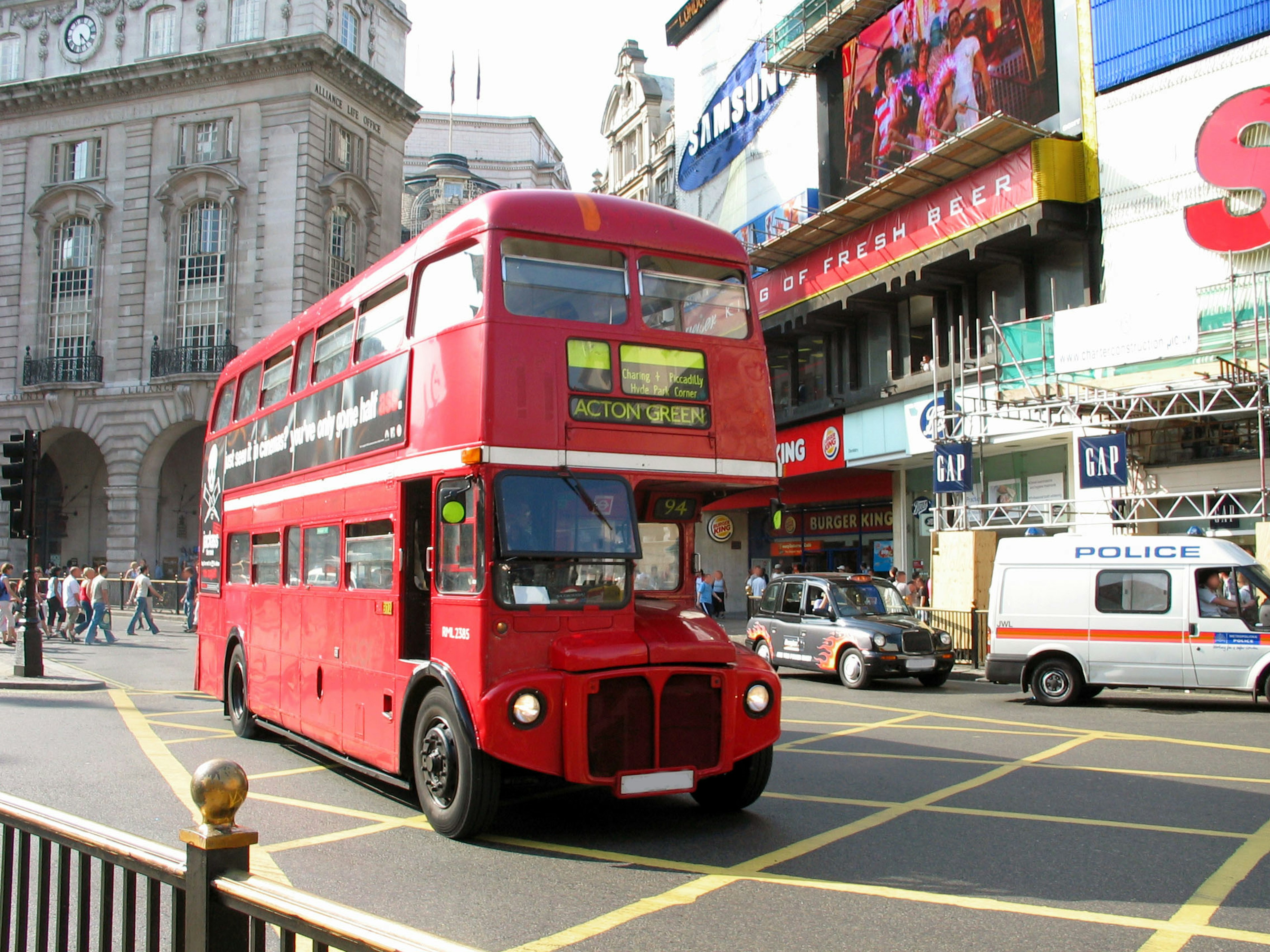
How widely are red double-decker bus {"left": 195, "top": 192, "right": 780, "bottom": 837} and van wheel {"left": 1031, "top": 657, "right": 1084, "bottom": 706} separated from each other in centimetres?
818

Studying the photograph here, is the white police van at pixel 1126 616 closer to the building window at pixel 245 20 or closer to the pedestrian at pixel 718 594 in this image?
the pedestrian at pixel 718 594

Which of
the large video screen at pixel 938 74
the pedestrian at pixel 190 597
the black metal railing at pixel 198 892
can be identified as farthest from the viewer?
the pedestrian at pixel 190 597

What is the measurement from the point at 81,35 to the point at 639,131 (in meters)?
22.9

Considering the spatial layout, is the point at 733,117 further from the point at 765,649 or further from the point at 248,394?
the point at 248,394

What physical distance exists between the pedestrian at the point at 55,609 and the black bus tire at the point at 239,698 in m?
16.9

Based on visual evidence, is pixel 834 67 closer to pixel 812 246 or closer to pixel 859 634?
pixel 812 246

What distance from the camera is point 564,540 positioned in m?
6.89

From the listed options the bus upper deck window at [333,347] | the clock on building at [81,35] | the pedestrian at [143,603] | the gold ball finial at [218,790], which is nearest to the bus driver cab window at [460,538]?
the bus upper deck window at [333,347]

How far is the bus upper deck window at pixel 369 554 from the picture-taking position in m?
7.95

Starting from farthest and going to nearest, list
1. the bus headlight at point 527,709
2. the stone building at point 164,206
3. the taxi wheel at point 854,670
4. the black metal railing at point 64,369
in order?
the black metal railing at point 64,369
the stone building at point 164,206
the taxi wheel at point 854,670
the bus headlight at point 527,709

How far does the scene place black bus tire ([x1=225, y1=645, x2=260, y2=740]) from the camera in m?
11.4

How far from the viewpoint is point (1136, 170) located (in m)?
20.0

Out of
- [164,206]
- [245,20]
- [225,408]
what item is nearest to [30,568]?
[225,408]

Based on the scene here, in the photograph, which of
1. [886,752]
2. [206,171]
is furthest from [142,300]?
[886,752]
